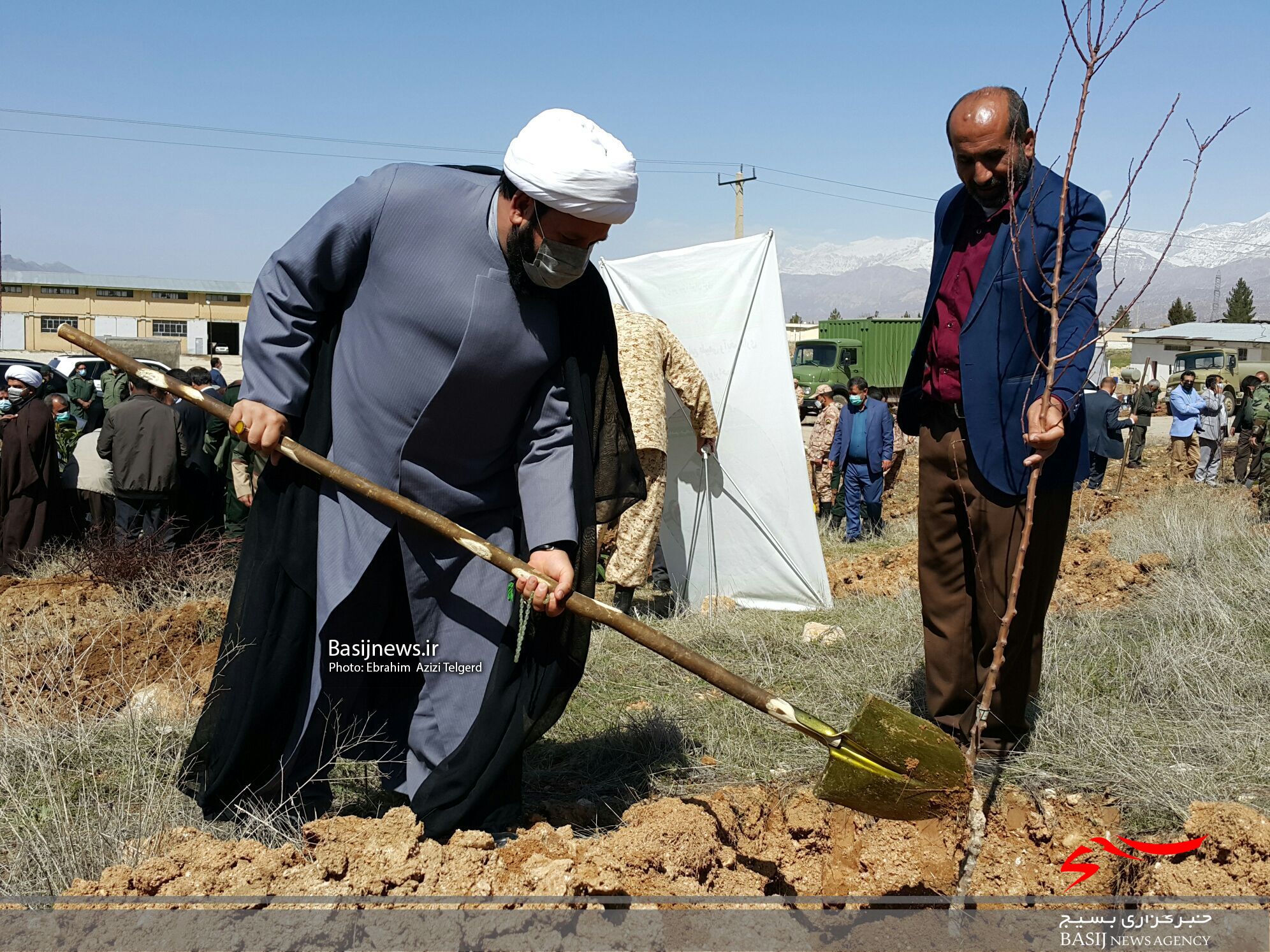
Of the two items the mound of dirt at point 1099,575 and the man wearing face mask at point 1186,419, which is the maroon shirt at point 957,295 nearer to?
the mound of dirt at point 1099,575

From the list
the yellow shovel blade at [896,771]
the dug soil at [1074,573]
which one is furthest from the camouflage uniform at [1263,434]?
the yellow shovel blade at [896,771]

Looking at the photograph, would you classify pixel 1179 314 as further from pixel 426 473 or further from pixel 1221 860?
pixel 426 473

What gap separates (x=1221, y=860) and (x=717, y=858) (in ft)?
3.77

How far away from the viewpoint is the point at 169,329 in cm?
5459

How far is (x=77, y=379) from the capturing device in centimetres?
1483

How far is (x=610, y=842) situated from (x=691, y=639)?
9.90 ft

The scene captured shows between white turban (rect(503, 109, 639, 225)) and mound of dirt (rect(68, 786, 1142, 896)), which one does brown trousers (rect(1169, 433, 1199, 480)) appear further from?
white turban (rect(503, 109, 639, 225))

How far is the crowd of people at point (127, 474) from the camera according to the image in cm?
716

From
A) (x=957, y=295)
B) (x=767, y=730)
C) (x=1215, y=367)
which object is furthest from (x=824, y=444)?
(x=1215, y=367)

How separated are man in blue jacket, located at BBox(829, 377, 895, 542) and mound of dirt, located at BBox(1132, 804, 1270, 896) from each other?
25.2 ft

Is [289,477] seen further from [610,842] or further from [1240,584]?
[1240,584]

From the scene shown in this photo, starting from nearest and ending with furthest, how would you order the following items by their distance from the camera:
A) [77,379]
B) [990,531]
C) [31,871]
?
[31,871], [990,531], [77,379]

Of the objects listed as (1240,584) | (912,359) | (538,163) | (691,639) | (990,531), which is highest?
(538,163)

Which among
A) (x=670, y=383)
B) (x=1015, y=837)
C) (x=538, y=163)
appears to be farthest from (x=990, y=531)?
(x=670, y=383)
